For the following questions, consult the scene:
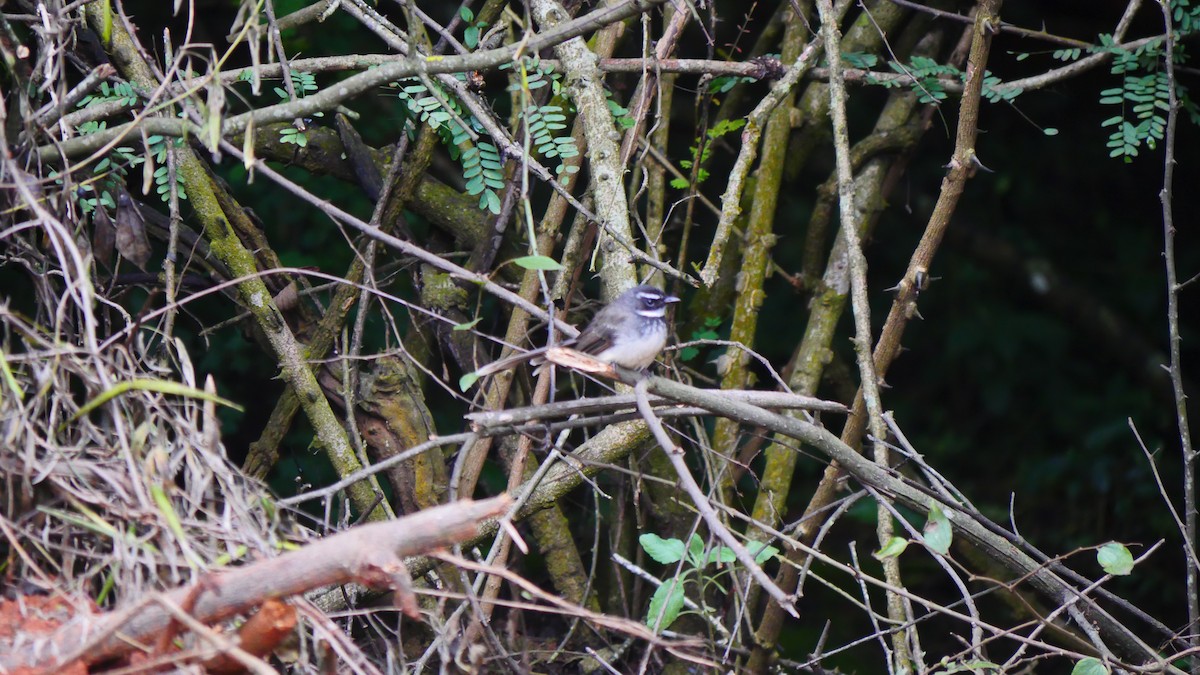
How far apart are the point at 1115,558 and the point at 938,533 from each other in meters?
0.65

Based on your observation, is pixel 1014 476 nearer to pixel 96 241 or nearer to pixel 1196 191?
pixel 1196 191

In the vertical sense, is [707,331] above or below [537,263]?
below

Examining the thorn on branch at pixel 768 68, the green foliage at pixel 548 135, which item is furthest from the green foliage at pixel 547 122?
the thorn on branch at pixel 768 68

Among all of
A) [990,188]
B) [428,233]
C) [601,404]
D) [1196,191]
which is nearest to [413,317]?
[428,233]

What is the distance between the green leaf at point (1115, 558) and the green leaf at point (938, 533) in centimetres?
55

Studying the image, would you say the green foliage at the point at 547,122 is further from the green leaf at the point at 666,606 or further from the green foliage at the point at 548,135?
the green leaf at the point at 666,606

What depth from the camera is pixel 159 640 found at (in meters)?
2.61

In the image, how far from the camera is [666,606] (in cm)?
338

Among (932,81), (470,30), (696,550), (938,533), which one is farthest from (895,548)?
(470,30)

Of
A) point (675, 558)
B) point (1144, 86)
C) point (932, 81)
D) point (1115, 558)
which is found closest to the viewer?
point (1115, 558)

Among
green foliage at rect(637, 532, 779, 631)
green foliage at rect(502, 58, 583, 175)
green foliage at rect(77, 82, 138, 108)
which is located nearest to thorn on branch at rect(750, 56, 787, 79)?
green foliage at rect(502, 58, 583, 175)

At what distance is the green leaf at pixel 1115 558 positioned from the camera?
11.2 ft

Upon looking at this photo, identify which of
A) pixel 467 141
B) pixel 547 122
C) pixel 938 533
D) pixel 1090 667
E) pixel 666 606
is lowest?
pixel 1090 667

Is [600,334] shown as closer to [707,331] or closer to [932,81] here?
[707,331]
